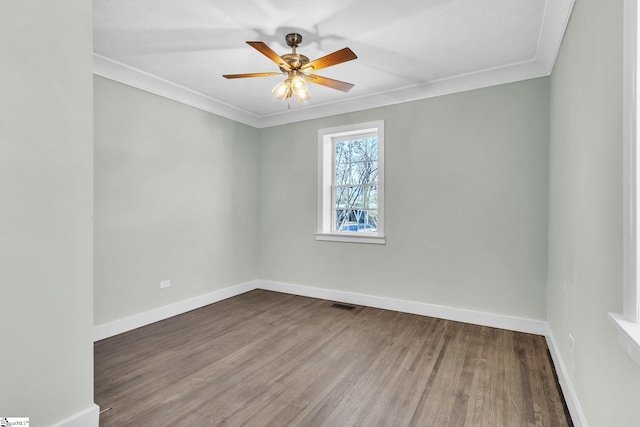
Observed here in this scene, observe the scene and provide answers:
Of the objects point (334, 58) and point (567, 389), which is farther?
point (334, 58)

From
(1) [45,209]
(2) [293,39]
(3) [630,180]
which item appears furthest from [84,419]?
(2) [293,39]

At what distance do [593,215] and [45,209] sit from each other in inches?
109

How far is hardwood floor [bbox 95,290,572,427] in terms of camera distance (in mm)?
1929

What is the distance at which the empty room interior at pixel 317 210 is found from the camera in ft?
4.93

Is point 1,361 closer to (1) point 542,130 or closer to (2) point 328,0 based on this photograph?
(2) point 328,0

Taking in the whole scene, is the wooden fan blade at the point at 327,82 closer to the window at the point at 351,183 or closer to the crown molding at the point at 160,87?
the window at the point at 351,183

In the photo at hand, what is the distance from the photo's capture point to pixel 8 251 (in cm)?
144

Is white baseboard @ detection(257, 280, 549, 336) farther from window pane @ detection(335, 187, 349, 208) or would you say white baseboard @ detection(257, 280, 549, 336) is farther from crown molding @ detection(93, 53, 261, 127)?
crown molding @ detection(93, 53, 261, 127)

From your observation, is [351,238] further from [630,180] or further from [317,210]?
[630,180]

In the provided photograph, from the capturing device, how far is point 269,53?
2355 millimetres

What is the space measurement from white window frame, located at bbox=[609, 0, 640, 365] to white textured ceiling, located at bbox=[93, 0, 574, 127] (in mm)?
1407

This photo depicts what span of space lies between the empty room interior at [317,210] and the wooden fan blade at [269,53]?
0.02m

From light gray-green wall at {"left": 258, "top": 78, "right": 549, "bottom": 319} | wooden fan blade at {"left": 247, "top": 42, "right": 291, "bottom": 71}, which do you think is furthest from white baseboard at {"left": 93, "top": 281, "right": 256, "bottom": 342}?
wooden fan blade at {"left": 247, "top": 42, "right": 291, "bottom": 71}

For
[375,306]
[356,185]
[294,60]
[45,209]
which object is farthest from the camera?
[356,185]
